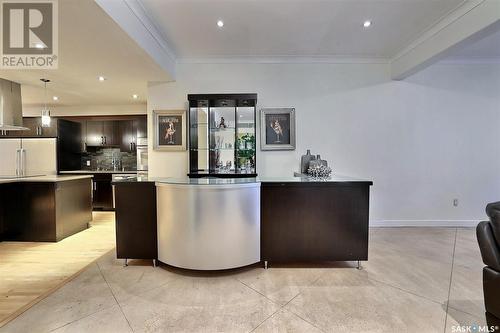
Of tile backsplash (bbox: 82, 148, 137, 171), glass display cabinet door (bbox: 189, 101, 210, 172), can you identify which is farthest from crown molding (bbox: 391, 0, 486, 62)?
tile backsplash (bbox: 82, 148, 137, 171)

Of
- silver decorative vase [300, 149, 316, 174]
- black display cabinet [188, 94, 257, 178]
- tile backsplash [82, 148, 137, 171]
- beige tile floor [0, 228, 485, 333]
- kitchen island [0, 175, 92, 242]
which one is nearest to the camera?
beige tile floor [0, 228, 485, 333]

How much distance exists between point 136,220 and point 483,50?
5.71 meters

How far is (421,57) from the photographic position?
3479 mm

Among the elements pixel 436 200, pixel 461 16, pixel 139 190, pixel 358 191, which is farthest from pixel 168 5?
pixel 436 200

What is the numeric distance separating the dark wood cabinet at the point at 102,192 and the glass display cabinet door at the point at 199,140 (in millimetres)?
2992

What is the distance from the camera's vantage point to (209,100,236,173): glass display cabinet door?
405 cm

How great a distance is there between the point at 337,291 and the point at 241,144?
259 cm

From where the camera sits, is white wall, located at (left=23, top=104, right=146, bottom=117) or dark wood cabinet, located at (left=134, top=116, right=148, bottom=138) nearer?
dark wood cabinet, located at (left=134, top=116, right=148, bottom=138)

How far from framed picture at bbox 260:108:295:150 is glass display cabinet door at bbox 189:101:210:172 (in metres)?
0.97

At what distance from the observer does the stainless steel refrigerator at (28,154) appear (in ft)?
18.2

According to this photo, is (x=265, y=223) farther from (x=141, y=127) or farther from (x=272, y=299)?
(x=141, y=127)

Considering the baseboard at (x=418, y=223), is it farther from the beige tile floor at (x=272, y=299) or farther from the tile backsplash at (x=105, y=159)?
the tile backsplash at (x=105, y=159)

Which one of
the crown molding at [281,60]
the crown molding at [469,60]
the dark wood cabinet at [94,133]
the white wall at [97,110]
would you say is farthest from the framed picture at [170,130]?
the crown molding at [469,60]

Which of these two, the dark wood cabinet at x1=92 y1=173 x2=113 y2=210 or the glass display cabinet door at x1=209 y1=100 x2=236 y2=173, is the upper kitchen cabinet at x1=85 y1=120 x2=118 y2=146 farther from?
the glass display cabinet door at x1=209 y1=100 x2=236 y2=173
